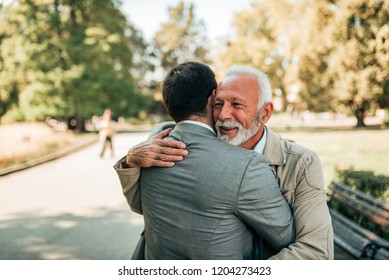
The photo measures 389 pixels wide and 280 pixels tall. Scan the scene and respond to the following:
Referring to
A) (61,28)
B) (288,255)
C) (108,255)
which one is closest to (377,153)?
(108,255)

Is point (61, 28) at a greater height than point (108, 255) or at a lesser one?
greater

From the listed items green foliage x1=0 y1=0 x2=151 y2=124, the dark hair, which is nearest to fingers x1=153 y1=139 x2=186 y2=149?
the dark hair

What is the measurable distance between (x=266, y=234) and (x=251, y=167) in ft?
0.92

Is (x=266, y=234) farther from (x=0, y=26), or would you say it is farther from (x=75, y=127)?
(x=75, y=127)

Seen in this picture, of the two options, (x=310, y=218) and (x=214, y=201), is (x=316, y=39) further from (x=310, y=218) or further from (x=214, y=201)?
(x=214, y=201)

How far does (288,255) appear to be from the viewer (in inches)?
55.4

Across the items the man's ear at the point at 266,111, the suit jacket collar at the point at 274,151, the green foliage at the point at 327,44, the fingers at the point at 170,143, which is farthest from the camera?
the green foliage at the point at 327,44

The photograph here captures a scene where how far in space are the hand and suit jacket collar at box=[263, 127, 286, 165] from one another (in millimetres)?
408

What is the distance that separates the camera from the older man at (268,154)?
4.72 ft

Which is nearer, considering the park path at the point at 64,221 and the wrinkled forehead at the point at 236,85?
the wrinkled forehead at the point at 236,85

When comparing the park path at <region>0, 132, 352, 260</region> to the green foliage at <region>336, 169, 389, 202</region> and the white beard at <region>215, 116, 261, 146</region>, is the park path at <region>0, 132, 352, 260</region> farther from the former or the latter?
the white beard at <region>215, 116, 261, 146</region>

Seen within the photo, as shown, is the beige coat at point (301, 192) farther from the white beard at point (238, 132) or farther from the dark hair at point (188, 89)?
the dark hair at point (188, 89)

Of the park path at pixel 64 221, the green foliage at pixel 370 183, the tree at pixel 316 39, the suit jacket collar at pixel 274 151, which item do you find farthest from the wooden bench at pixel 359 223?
the tree at pixel 316 39
